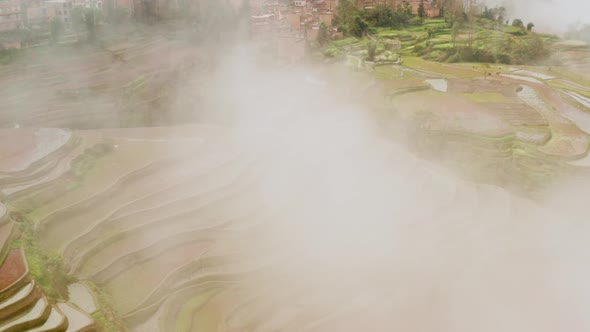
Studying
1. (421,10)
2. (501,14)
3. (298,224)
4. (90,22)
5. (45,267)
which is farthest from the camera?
(421,10)

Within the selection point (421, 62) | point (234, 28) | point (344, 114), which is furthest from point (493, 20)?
point (344, 114)

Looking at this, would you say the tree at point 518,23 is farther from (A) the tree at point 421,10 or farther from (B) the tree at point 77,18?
(B) the tree at point 77,18

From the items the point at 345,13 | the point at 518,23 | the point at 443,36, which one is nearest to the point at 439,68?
the point at 443,36

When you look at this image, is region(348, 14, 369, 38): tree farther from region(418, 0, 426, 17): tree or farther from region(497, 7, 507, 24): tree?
region(497, 7, 507, 24): tree

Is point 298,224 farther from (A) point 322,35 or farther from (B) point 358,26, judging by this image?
(B) point 358,26

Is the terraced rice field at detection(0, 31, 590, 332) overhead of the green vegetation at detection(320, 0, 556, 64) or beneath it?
beneath

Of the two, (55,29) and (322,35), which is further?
(322,35)

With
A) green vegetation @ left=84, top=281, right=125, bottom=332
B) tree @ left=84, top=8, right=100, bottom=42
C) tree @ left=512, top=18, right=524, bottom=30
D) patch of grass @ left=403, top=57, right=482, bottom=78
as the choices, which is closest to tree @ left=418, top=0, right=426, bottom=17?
tree @ left=512, top=18, right=524, bottom=30

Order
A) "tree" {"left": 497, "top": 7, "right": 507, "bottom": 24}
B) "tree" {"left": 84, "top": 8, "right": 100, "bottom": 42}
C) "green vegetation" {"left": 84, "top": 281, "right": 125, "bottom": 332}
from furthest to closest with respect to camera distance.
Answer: "tree" {"left": 497, "top": 7, "right": 507, "bottom": 24} < "tree" {"left": 84, "top": 8, "right": 100, "bottom": 42} < "green vegetation" {"left": 84, "top": 281, "right": 125, "bottom": 332}

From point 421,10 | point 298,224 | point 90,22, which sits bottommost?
point 298,224

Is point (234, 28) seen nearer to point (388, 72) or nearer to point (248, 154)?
point (388, 72)

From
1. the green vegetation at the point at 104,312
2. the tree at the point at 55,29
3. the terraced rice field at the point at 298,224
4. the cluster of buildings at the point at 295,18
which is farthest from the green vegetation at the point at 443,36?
the green vegetation at the point at 104,312
